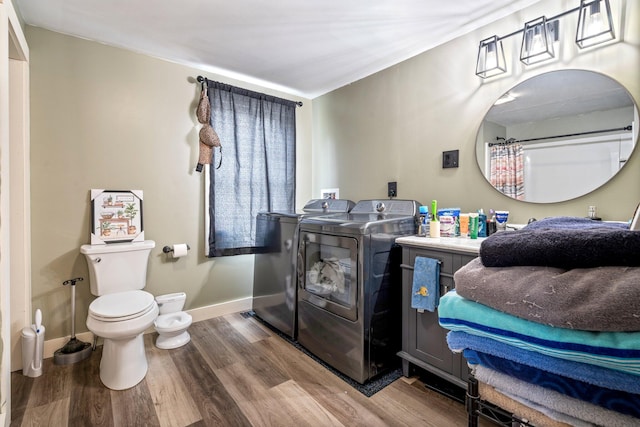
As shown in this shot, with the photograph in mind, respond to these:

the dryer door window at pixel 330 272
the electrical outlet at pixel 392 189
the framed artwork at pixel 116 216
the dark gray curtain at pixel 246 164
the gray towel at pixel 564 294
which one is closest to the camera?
the gray towel at pixel 564 294

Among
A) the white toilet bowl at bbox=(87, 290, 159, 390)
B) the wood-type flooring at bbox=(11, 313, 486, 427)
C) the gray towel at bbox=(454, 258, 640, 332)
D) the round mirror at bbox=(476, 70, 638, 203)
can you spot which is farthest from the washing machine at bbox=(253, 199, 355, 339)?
the gray towel at bbox=(454, 258, 640, 332)

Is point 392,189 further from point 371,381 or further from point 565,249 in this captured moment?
point 565,249

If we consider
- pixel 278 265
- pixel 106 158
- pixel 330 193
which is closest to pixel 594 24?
pixel 330 193

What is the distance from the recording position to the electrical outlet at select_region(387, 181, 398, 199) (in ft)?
8.32

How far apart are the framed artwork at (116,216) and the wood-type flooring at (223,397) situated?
86 centimetres

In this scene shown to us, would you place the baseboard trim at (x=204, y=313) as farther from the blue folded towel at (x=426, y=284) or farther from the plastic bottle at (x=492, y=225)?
the plastic bottle at (x=492, y=225)

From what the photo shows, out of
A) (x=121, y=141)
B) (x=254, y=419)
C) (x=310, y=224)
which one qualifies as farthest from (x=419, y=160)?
(x=121, y=141)

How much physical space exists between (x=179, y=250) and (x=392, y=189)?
192 cm

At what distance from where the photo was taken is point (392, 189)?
8.38ft

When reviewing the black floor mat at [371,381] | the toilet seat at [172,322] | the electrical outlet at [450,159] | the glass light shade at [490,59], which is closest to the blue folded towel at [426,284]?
the black floor mat at [371,381]

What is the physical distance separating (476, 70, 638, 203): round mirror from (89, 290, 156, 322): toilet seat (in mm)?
2370

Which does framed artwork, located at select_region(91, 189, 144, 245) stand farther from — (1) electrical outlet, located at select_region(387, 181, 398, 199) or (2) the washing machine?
(1) electrical outlet, located at select_region(387, 181, 398, 199)

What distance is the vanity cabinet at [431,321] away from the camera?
156cm

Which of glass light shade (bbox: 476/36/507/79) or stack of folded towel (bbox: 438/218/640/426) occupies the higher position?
glass light shade (bbox: 476/36/507/79)
